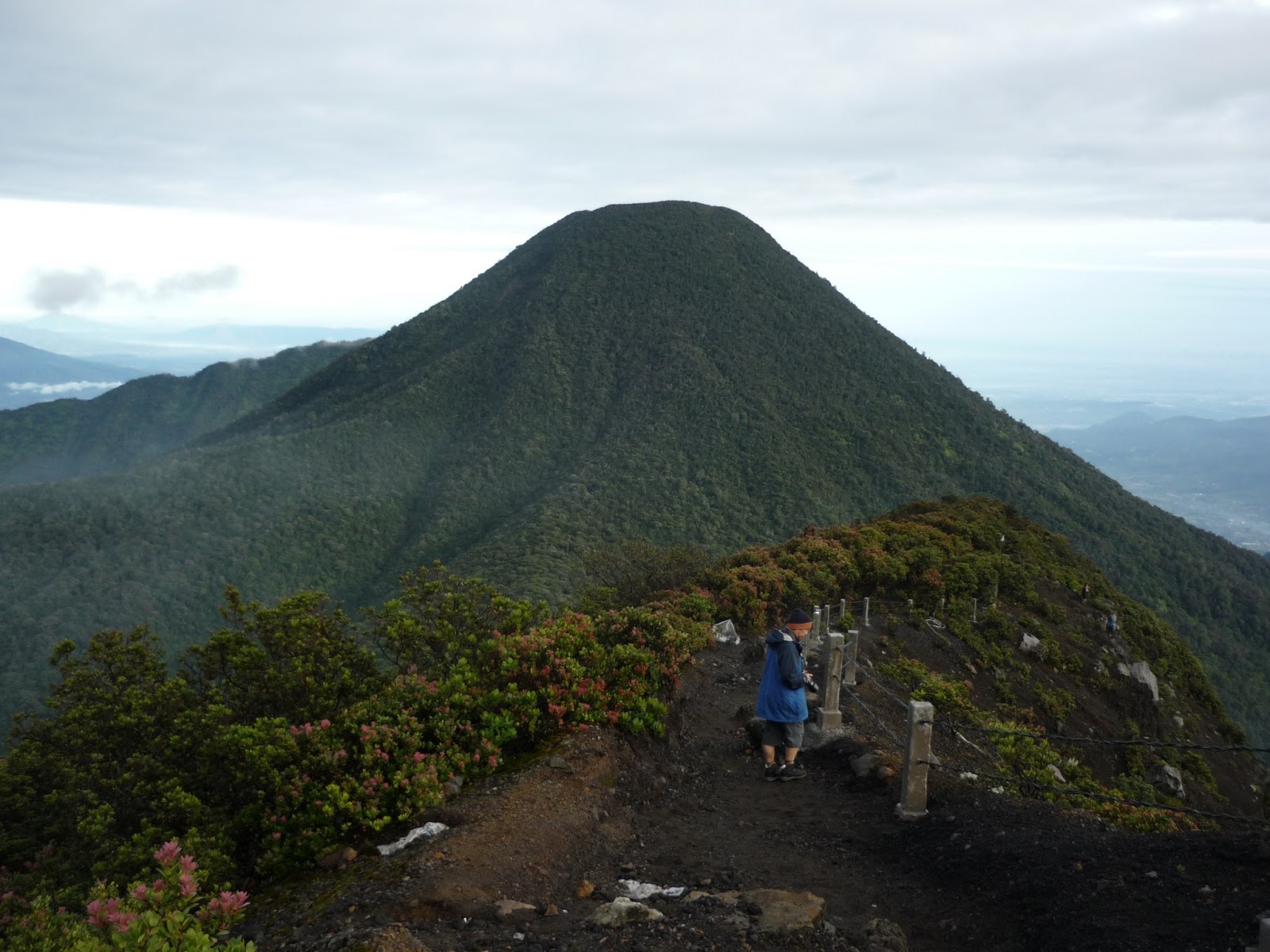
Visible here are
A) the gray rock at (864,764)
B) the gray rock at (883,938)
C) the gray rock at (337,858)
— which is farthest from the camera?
the gray rock at (864,764)

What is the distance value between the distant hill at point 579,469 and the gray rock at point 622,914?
105 feet

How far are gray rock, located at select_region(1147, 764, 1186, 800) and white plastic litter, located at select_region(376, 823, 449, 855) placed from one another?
43.6 feet

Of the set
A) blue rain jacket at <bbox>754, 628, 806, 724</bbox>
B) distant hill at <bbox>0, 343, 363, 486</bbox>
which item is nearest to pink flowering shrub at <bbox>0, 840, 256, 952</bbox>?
blue rain jacket at <bbox>754, 628, 806, 724</bbox>

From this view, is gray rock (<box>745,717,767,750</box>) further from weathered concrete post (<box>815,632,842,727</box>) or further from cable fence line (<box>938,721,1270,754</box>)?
cable fence line (<box>938,721,1270,754</box>)

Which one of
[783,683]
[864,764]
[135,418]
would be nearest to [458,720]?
[783,683]

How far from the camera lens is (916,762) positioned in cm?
686

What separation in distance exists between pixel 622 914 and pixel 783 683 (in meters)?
3.55

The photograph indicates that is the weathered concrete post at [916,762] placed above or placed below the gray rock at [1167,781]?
above

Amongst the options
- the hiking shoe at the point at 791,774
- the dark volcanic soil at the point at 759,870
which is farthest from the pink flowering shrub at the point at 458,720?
the hiking shoe at the point at 791,774

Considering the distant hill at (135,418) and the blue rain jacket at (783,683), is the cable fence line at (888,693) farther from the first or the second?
the distant hill at (135,418)

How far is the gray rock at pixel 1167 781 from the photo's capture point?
578 inches

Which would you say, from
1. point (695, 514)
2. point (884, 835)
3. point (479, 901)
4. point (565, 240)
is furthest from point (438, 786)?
point (565, 240)

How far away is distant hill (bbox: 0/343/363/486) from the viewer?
103500mm

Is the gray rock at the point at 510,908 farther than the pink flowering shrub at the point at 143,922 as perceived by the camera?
Yes
